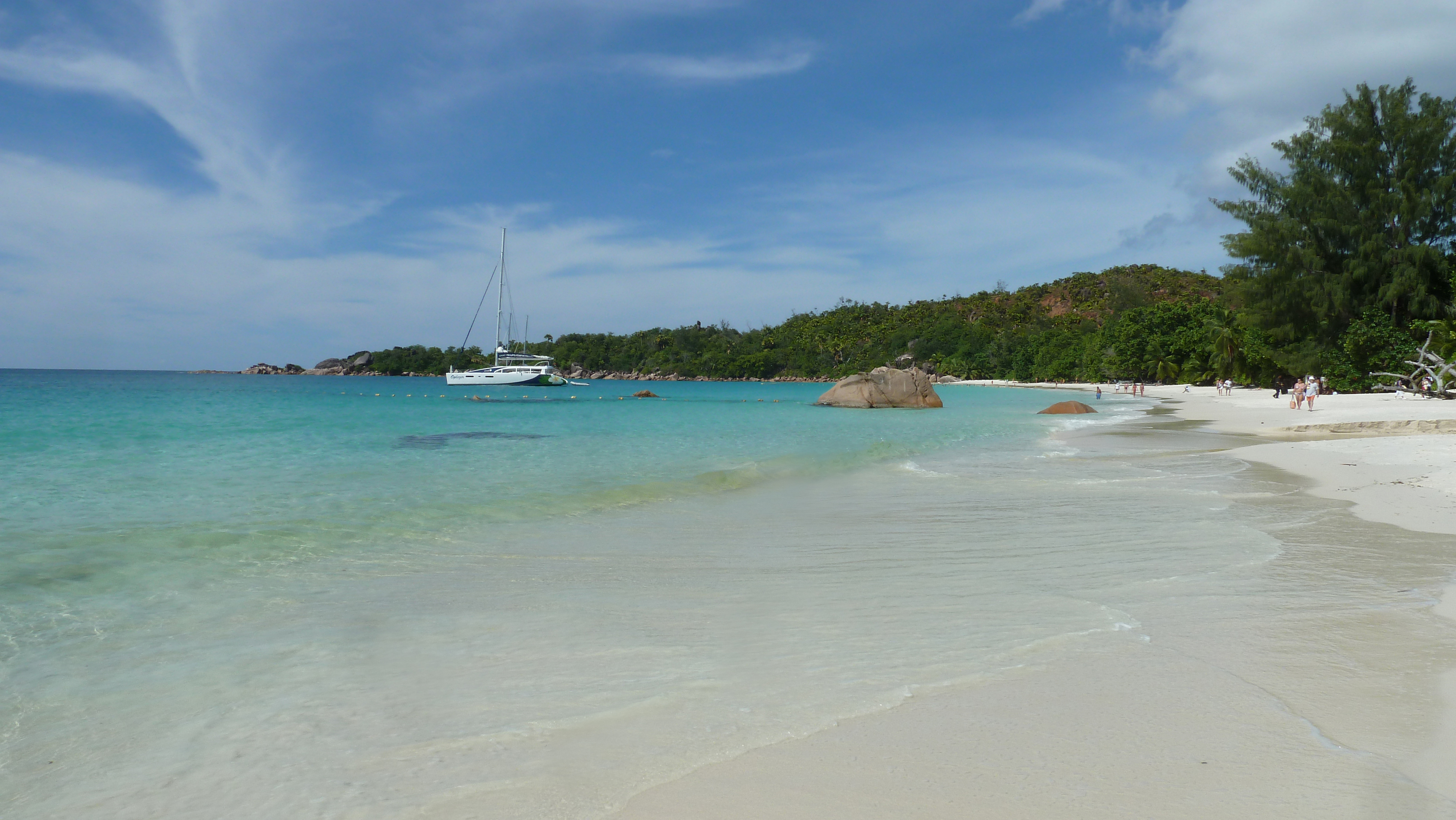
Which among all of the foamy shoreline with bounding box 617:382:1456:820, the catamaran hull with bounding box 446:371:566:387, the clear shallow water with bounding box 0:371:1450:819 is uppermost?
the catamaran hull with bounding box 446:371:566:387

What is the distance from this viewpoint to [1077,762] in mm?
2883

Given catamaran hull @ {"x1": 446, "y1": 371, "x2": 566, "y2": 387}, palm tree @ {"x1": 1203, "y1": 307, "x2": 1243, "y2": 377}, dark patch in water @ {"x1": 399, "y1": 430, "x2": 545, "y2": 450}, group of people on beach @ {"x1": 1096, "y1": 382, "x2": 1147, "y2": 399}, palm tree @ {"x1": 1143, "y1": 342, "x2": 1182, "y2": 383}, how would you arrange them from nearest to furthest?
dark patch in water @ {"x1": 399, "y1": 430, "x2": 545, "y2": 450}
palm tree @ {"x1": 1203, "y1": 307, "x2": 1243, "y2": 377}
group of people on beach @ {"x1": 1096, "y1": 382, "x2": 1147, "y2": 399}
palm tree @ {"x1": 1143, "y1": 342, "x2": 1182, "y2": 383}
catamaran hull @ {"x1": 446, "y1": 371, "x2": 566, "y2": 387}

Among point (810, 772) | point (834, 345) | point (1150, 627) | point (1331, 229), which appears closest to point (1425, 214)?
point (1331, 229)

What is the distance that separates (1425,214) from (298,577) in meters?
51.1

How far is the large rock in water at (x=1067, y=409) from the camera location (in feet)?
113

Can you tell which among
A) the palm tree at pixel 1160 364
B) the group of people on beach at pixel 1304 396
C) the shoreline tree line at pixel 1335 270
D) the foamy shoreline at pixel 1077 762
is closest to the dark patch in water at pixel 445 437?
the foamy shoreline at pixel 1077 762

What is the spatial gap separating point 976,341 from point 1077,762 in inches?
4986

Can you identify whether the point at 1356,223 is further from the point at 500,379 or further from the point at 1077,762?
the point at 500,379

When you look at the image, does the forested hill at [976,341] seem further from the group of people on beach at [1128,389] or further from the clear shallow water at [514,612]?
the clear shallow water at [514,612]

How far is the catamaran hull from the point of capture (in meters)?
77.4

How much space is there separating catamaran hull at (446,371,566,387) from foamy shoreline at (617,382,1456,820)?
253ft

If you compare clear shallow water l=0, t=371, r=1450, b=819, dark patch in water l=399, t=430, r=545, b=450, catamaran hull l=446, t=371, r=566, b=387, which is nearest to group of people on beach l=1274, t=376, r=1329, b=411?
clear shallow water l=0, t=371, r=1450, b=819

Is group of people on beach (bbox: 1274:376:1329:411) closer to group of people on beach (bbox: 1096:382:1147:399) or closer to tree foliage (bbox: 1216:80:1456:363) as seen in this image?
tree foliage (bbox: 1216:80:1456:363)

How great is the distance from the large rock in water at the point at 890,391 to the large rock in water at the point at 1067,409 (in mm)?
5790
